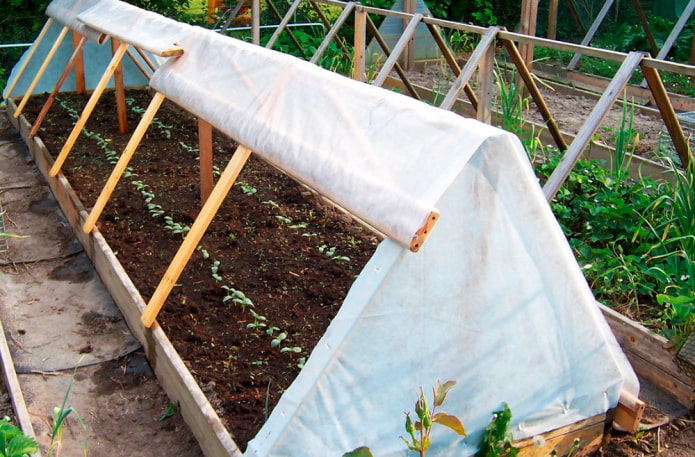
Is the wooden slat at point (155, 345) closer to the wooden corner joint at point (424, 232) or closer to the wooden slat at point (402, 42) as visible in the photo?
the wooden corner joint at point (424, 232)

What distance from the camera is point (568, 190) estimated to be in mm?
4777

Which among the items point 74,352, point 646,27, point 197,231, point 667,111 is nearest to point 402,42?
point 667,111

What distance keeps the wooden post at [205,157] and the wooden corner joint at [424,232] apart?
2.64 meters

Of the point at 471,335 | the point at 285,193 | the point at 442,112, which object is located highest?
the point at 442,112

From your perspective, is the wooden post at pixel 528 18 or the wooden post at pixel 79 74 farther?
the wooden post at pixel 79 74

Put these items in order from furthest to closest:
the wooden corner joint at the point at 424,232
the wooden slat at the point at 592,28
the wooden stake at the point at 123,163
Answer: the wooden slat at the point at 592,28, the wooden stake at the point at 123,163, the wooden corner joint at the point at 424,232

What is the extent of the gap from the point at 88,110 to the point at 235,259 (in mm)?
1742

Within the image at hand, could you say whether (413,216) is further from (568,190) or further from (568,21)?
(568,21)

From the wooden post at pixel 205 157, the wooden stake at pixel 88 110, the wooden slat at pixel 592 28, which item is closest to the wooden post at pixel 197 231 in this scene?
the wooden post at pixel 205 157

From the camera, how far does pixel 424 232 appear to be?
2.31 metres

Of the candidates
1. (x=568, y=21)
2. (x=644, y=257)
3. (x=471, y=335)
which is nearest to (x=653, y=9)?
(x=568, y=21)

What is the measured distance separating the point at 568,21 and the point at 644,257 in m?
8.71

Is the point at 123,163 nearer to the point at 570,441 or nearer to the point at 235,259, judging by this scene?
the point at 235,259

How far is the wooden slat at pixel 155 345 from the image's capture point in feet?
9.36
